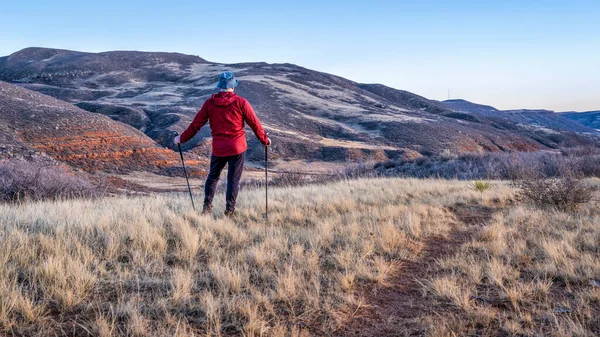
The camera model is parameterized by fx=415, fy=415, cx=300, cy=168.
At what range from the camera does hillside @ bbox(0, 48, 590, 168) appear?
4075 cm

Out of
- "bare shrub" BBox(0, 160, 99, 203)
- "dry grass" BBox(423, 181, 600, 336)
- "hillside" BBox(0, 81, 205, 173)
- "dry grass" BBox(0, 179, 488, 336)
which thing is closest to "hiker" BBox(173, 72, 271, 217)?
"dry grass" BBox(0, 179, 488, 336)

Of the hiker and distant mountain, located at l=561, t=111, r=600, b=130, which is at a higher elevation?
distant mountain, located at l=561, t=111, r=600, b=130

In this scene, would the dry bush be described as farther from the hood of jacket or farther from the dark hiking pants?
the hood of jacket

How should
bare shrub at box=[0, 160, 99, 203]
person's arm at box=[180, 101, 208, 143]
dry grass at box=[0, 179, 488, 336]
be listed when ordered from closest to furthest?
dry grass at box=[0, 179, 488, 336] → person's arm at box=[180, 101, 208, 143] → bare shrub at box=[0, 160, 99, 203]

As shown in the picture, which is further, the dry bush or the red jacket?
the dry bush

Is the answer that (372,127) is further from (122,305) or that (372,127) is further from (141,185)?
(122,305)

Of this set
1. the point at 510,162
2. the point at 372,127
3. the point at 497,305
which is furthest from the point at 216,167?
the point at 372,127

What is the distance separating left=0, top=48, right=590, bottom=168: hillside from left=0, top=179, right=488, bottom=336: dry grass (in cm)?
2935

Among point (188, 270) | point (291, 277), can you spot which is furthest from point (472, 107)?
point (188, 270)

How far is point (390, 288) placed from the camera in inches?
153

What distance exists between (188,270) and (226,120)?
10.5 feet

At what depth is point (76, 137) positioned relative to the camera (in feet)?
81.5

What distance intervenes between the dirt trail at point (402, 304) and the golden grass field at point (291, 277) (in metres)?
0.02

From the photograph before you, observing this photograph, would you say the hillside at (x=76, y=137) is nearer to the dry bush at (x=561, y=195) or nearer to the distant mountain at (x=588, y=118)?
the dry bush at (x=561, y=195)
